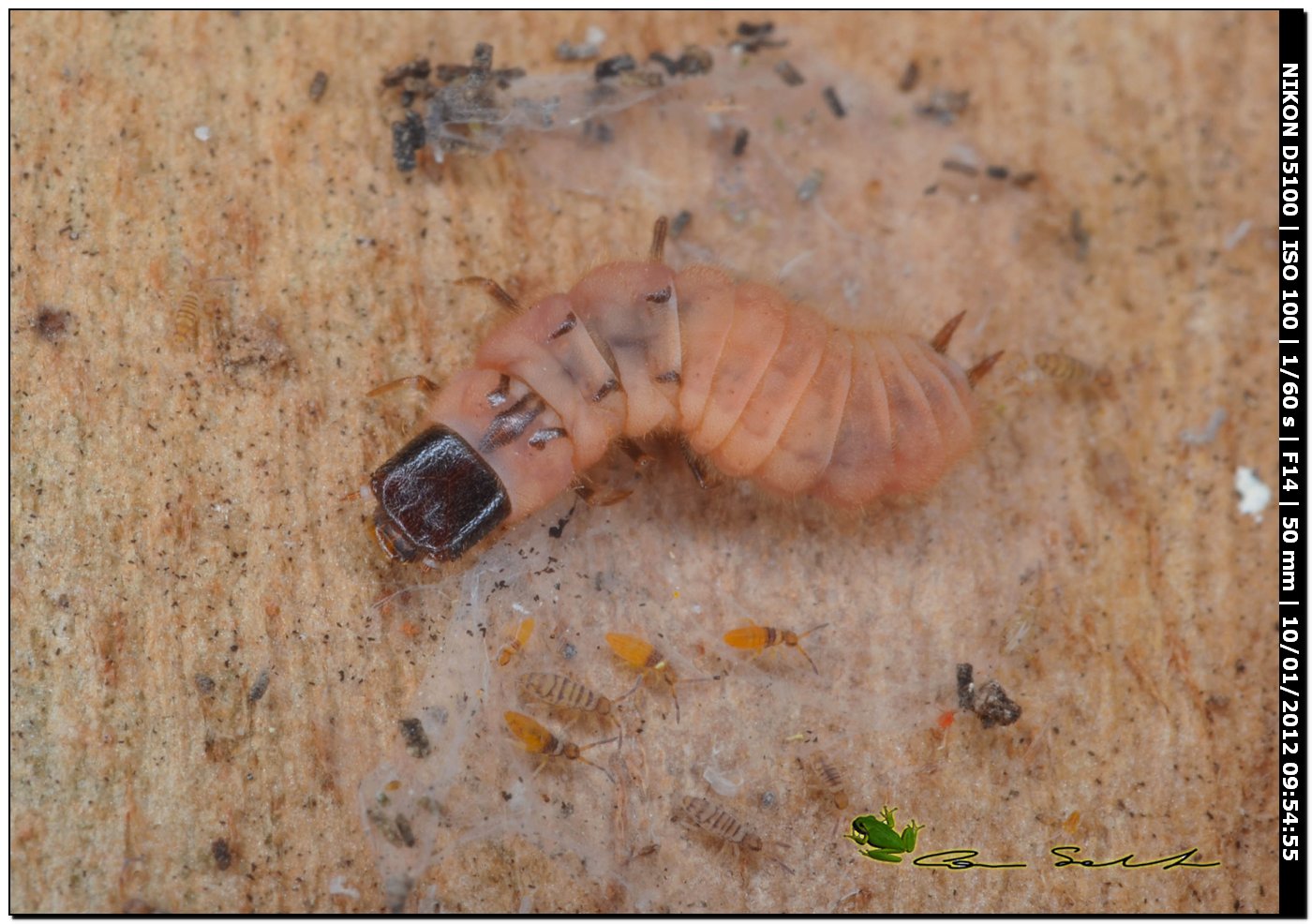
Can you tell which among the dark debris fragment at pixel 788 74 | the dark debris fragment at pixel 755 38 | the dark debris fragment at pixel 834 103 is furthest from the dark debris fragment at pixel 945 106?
the dark debris fragment at pixel 755 38

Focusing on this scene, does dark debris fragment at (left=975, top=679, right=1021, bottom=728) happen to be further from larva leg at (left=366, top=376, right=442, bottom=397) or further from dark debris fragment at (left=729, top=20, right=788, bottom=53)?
dark debris fragment at (left=729, top=20, right=788, bottom=53)

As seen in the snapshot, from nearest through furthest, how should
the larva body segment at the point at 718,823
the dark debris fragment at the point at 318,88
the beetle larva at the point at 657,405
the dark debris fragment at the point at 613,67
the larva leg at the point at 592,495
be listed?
1. the beetle larva at the point at 657,405
2. the larva body segment at the point at 718,823
3. the larva leg at the point at 592,495
4. the dark debris fragment at the point at 318,88
5. the dark debris fragment at the point at 613,67

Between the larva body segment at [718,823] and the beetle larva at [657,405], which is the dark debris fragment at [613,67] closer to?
the beetle larva at [657,405]

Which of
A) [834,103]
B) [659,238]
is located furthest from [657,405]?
[834,103]

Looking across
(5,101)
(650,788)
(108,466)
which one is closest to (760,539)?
(650,788)

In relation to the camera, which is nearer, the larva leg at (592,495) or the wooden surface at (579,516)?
the wooden surface at (579,516)

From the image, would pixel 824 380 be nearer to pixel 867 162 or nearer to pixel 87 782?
pixel 867 162

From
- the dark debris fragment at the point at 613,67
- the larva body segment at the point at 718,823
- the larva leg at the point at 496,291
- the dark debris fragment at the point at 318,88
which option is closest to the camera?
the larva body segment at the point at 718,823
